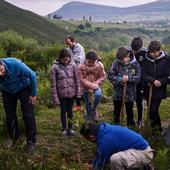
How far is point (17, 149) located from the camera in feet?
20.2

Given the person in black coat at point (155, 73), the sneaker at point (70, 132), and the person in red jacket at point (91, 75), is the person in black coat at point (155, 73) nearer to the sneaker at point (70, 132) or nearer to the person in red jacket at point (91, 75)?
the person in red jacket at point (91, 75)

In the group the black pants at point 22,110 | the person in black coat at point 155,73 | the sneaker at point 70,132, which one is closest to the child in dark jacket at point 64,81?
the sneaker at point 70,132

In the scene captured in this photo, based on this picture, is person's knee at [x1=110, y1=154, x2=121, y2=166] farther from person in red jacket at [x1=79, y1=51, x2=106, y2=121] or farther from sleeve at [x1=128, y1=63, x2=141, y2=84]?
person in red jacket at [x1=79, y1=51, x2=106, y2=121]

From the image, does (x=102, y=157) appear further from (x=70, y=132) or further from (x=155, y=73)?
(x=70, y=132)

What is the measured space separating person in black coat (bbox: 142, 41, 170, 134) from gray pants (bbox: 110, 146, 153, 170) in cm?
152

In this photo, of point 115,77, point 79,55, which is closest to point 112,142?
point 115,77

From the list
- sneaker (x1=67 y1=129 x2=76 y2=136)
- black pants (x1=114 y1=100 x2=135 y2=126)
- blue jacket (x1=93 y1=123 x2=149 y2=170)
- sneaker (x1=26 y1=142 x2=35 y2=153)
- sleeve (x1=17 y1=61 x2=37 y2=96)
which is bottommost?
sneaker (x1=67 y1=129 x2=76 y2=136)

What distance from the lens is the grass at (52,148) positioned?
5621 millimetres

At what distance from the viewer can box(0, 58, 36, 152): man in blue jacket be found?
22.4 ft

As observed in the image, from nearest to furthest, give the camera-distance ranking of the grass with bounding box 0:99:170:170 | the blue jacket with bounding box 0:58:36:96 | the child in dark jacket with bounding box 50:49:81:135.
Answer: the grass with bounding box 0:99:170:170 < the blue jacket with bounding box 0:58:36:96 < the child in dark jacket with bounding box 50:49:81:135

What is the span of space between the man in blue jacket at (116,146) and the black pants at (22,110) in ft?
4.88

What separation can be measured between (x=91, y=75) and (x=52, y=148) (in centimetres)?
155

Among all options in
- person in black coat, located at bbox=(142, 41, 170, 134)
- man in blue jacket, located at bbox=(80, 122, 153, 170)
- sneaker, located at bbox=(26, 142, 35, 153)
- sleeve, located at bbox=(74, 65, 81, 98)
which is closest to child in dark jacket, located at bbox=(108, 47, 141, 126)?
person in black coat, located at bbox=(142, 41, 170, 134)

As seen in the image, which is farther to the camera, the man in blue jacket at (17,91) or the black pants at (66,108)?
the black pants at (66,108)
